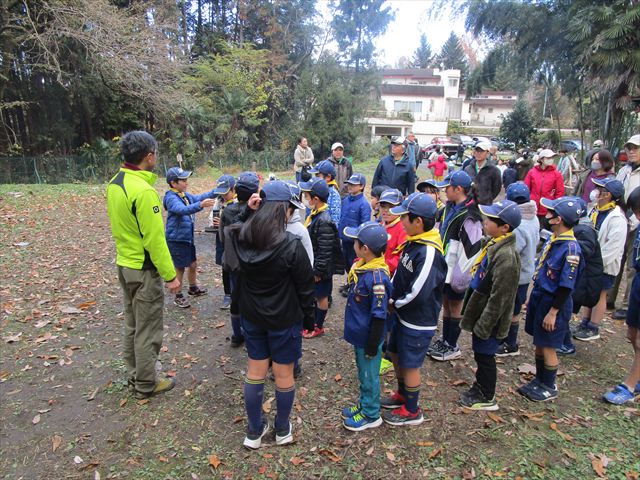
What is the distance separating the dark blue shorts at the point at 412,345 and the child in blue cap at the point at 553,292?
1.23 metres

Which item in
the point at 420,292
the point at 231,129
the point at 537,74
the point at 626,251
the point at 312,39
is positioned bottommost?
the point at 626,251

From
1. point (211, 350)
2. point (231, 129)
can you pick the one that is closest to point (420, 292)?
point (211, 350)

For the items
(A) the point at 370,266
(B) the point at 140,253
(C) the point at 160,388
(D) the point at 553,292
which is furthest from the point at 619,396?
(B) the point at 140,253

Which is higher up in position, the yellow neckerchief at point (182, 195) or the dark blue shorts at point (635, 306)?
the yellow neckerchief at point (182, 195)

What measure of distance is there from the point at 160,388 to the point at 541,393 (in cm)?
377

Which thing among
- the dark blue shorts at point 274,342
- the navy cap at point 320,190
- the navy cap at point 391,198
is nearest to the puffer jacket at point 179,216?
the navy cap at point 320,190

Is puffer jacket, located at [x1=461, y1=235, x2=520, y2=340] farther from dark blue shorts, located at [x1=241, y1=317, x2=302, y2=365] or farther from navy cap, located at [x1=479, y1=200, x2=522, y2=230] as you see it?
dark blue shorts, located at [x1=241, y1=317, x2=302, y2=365]

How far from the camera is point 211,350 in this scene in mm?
4879

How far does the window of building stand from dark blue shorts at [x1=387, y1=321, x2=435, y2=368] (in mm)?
52125

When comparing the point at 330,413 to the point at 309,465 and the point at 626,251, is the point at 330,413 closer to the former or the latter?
the point at 309,465

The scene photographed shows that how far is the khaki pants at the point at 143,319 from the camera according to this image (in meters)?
3.77

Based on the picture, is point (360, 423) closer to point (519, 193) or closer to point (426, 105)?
point (519, 193)

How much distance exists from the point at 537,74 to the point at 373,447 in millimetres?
19579

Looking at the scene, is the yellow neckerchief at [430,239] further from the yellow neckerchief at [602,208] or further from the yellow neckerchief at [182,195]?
the yellow neckerchief at [182,195]
